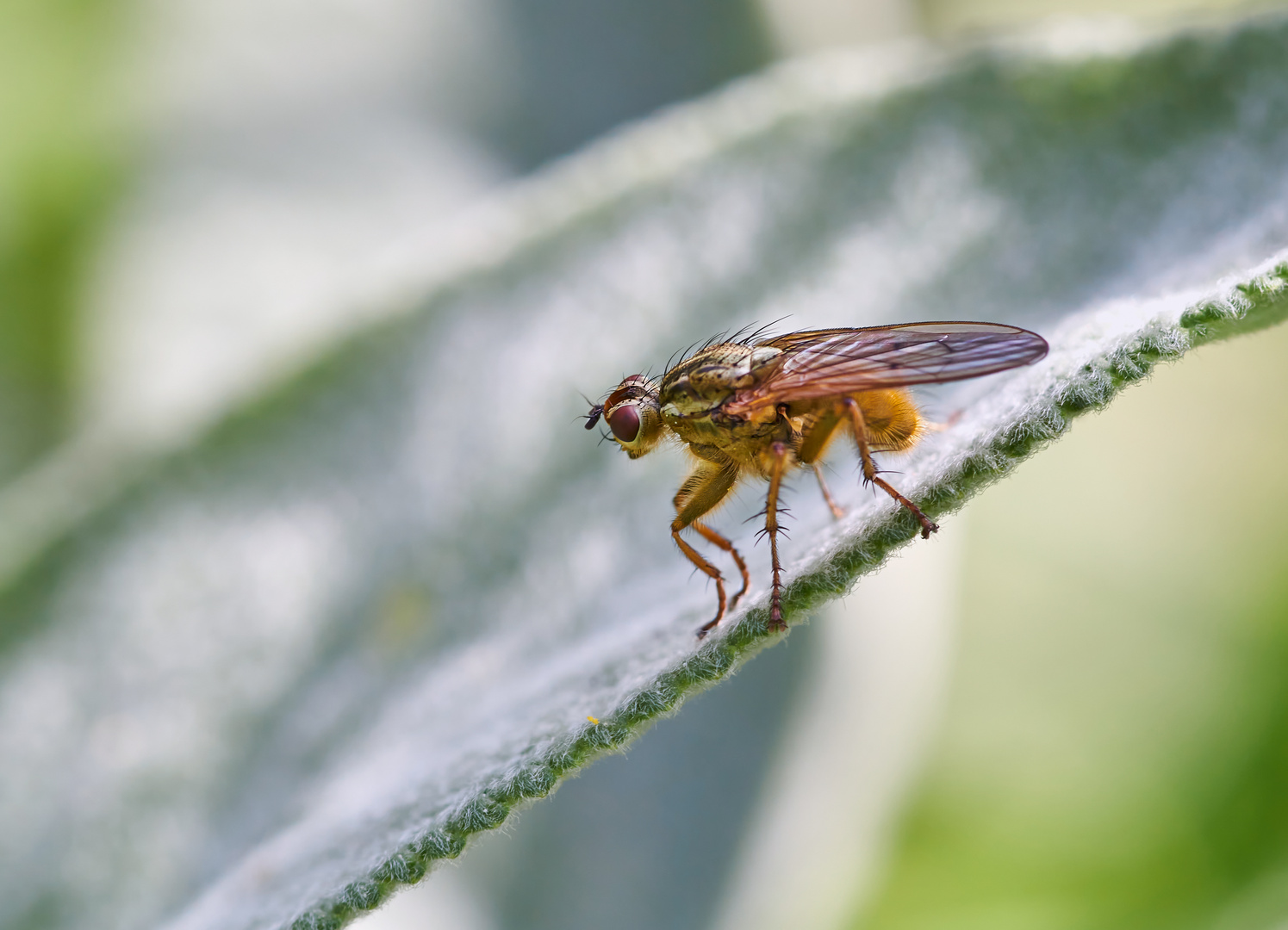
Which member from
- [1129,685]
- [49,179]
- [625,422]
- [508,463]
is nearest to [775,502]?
[625,422]

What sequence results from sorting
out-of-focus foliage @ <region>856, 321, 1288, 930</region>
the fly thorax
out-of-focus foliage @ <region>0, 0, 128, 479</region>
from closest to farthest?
the fly thorax, out-of-focus foliage @ <region>856, 321, 1288, 930</region>, out-of-focus foliage @ <region>0, 0, 128, 479</region>

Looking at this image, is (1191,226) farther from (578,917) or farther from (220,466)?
(220,466)

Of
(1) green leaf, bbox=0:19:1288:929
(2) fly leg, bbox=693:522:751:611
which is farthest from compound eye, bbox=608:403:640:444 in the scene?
(2) fly leg, bbox=693:522:751:611

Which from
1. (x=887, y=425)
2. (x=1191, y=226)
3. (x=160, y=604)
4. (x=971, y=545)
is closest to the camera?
(x=1191, y=226)

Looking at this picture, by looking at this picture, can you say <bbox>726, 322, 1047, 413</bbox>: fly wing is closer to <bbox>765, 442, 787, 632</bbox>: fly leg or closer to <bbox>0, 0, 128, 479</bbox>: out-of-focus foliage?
<bbox>765, 442, 787, 632</bbox>: fly leg

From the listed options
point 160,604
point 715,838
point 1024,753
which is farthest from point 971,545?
point 160,604
